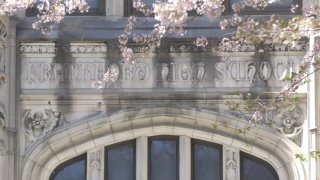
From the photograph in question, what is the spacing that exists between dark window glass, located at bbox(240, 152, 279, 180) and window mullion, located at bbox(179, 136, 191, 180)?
692 millimetres

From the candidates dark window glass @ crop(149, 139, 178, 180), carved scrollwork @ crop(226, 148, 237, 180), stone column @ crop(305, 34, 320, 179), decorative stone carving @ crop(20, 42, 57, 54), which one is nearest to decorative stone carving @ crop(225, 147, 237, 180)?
carved scrollwork @ crop(226, 148, 237, 180)

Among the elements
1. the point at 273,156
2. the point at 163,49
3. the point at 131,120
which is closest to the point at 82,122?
the point at 131,120

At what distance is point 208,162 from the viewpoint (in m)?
12.4

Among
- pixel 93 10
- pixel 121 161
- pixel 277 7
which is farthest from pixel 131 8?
pixel 121 161

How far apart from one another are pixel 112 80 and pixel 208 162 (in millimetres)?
1675

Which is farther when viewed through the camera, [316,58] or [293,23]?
[316,58]

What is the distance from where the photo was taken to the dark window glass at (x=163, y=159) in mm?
12414

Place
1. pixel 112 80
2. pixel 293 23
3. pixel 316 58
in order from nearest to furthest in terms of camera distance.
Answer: pixel 293 23 → pixel 316 58 → pixel 112 80

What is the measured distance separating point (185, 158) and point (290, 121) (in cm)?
143

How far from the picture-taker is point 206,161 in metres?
12.4

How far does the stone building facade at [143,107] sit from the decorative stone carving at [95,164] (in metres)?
0.01

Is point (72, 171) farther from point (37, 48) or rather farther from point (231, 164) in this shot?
point (231, 164)

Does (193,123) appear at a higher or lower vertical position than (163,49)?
lower

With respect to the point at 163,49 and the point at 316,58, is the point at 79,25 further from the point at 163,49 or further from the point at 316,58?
the point at 316,58
